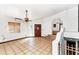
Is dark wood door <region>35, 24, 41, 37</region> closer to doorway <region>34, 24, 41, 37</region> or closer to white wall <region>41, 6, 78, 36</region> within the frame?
doorway <region>34, 24, 41, 37</region>

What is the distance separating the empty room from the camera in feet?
8.97

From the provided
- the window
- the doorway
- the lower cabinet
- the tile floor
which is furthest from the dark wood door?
the lower cabinet

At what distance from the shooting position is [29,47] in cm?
293

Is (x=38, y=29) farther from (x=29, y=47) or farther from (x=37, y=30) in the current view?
(x=29, y=47)

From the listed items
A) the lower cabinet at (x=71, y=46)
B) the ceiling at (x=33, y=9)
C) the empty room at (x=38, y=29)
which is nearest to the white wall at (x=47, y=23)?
the empty room at (x=38, y=29)

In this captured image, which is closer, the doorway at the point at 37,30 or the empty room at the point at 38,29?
the empty room at the point at 38,29

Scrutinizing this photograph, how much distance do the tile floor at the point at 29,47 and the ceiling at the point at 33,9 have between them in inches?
25.2

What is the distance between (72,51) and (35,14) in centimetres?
142

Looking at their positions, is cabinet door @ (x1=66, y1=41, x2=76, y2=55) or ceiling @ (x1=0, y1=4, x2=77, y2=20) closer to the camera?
ceiling @ (x1=0, y1=4, x2=77, y2=20)

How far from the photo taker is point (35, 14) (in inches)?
112

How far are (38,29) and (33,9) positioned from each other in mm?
541

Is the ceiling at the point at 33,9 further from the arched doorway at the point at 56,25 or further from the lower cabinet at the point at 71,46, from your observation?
the lower cabinet at the point at 71,46

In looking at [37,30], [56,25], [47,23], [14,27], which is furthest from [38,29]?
[14,27]

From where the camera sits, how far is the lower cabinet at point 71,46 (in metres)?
2.93
